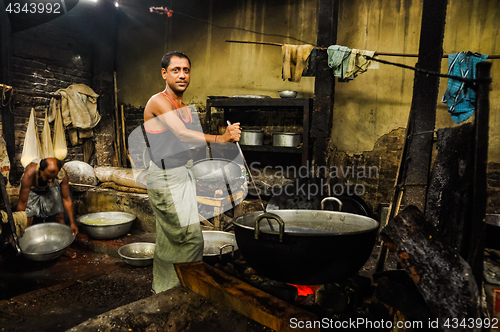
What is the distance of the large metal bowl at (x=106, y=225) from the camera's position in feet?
15.2

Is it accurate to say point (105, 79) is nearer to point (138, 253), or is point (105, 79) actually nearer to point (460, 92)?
point (138, 253)

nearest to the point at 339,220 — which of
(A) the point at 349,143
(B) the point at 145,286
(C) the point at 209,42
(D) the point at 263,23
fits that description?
(B) the point at 145,286

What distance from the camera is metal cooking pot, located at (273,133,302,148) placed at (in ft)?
16.3

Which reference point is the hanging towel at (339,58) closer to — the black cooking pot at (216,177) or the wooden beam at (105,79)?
the black cooking pot at (216,177)

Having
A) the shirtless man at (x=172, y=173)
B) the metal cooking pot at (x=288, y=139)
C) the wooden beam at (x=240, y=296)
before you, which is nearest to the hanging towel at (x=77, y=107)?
the metal cooking pot at (x=288, y=139)

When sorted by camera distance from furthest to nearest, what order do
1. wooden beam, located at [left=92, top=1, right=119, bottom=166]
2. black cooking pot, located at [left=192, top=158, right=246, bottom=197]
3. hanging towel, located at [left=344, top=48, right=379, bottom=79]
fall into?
wooden beam, located at [left=92, top=1, right=119, bottom=166], black cooking pot, located at [left=192, top=158, right=246, bottom=197], hanging towel, located at [left=344, top=48, right=379, bottom=79]

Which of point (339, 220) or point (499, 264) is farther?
point (339, 220)

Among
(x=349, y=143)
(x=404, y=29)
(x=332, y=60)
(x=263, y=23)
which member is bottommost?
(x=349, y=143)

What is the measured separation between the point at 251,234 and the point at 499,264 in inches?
53.6

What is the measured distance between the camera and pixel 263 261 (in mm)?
1842

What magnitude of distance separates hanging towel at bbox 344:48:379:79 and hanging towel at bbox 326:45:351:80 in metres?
0.05

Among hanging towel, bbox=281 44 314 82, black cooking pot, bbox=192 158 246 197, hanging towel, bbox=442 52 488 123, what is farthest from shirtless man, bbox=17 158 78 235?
hanging towel, bbox=442 52 488 123

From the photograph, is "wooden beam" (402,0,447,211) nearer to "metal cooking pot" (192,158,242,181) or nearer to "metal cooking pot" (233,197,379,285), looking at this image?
"metal cooking pot" (233,197,379,285)

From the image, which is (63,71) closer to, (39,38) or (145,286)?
(39,38)
